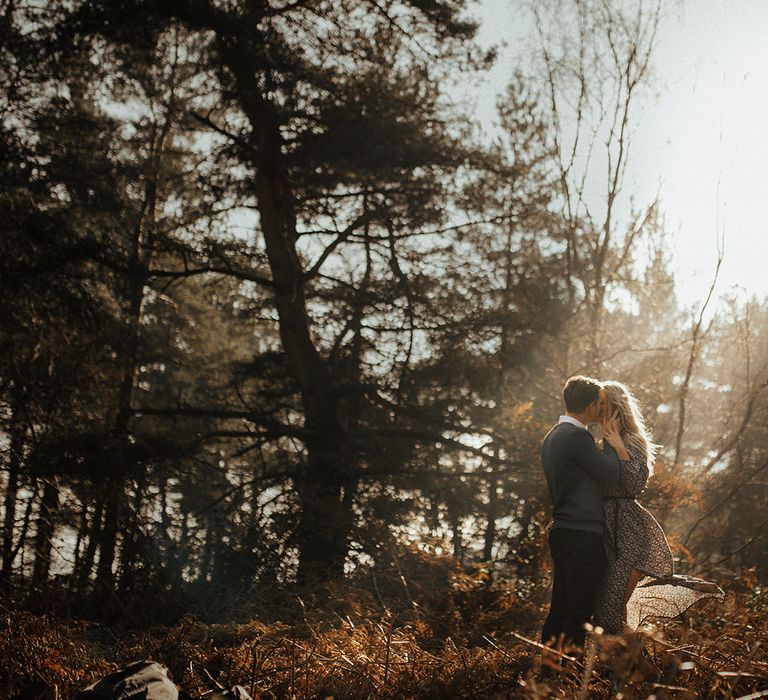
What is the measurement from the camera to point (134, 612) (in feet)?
29.3

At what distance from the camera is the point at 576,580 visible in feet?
14.8

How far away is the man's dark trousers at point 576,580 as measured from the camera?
4480 mm

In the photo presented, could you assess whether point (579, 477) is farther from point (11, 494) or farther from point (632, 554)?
point (11, 494)

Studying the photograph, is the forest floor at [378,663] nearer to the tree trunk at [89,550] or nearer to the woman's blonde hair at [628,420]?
the woman's blonde hair at [628,420]

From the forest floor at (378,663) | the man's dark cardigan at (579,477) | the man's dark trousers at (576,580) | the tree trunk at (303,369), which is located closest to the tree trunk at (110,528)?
the tree trunk at (303,369)

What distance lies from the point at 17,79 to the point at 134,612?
729 cm

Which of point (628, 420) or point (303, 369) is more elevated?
point (303, 369)

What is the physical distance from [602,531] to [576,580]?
0.34m

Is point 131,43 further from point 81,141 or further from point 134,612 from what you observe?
point 134,612

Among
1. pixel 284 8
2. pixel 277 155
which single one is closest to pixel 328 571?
pixel 277 155

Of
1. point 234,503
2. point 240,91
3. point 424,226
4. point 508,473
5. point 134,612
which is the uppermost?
point 240,91

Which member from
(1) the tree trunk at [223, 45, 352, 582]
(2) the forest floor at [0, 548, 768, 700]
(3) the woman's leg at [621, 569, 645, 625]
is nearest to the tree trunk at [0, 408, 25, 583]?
(1) the tree trunk at [223, 45, 352, 582]

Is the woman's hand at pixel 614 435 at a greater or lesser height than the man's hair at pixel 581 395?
lesser

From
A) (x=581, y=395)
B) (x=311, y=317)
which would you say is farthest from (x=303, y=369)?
(x=581, y=395)
